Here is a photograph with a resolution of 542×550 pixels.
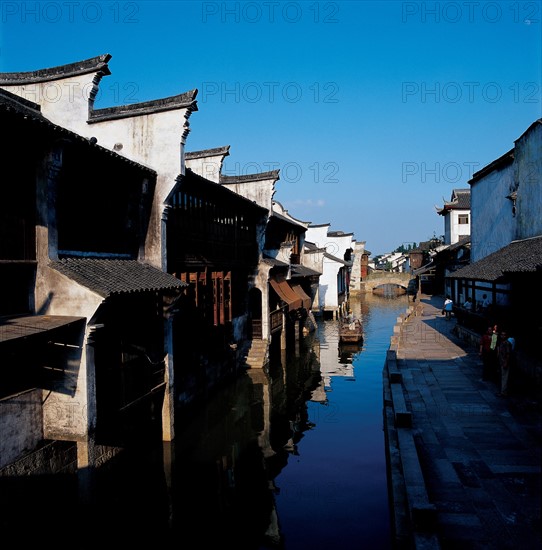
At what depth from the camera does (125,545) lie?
9625 mm

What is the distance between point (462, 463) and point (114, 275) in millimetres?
8940

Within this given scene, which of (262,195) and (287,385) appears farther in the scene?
(262,195)

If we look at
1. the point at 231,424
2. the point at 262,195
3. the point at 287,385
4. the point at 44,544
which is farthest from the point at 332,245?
the point at 44,544

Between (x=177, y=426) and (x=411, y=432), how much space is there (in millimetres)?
7899

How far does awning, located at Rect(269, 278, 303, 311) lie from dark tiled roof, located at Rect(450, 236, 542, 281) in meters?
9.64

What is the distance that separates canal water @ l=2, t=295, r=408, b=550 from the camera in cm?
978

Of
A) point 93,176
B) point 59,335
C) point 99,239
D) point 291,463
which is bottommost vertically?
point 291,463

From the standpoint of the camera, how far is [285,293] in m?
27.8

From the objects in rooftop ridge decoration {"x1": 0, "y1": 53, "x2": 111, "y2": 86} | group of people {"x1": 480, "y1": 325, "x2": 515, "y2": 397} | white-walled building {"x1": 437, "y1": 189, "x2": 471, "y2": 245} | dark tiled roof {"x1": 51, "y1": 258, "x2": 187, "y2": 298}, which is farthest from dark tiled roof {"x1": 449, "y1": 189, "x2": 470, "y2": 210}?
rooftop ridge decoration {"x1": 0, "y1": 53, "x2": 111, "y2": 86}

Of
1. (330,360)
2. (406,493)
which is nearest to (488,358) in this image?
(406,493)

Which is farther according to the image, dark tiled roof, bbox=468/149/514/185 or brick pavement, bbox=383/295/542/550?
dark tiled roof, bbox=468/149/514/185

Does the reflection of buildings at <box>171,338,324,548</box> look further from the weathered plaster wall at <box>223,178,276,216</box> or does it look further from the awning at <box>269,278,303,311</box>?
the weathered plaster wall at <box>223,178,276,216</box>

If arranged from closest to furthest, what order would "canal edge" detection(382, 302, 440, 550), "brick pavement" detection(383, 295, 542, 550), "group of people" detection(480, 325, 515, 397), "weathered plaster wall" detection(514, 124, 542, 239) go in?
1. "canal edge" detection(382, 302, 440, 550)
2. "brick pavement" detection(383, 295, 542, 550)
3. "group of people" detection(480, 325, 515, 397)
4. "weathered plaster wall" detection(514, 124, 542, 239)

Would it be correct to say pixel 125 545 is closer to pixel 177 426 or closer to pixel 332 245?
pixel 177 426
